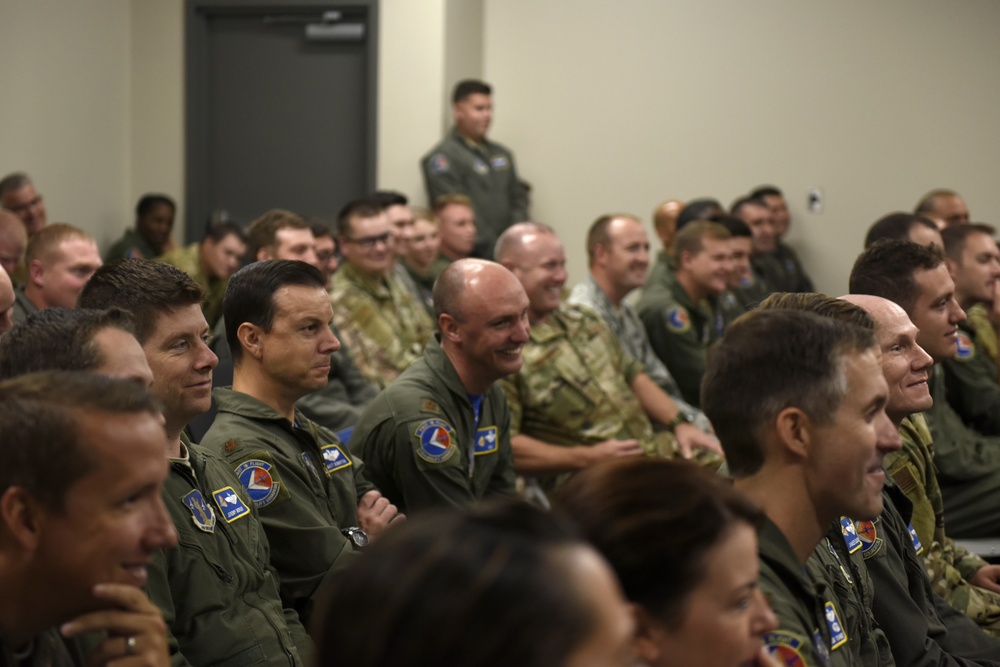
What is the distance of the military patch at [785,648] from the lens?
160 cm

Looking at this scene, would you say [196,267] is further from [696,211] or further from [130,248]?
[696,211]

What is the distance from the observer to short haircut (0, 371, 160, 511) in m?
1.37

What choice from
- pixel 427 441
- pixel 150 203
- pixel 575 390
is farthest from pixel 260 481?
pixel 150 203

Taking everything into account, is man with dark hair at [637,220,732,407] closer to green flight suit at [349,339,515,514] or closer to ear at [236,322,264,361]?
green flight suit at [349,339,515,514]

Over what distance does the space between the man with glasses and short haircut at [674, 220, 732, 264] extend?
3.95 feet

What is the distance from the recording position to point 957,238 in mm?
4543

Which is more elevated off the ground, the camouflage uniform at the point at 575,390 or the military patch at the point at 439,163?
the military patch at the point at 439,163

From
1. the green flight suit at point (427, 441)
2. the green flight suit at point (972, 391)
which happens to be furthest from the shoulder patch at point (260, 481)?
the green flight suit at point (972, 391)

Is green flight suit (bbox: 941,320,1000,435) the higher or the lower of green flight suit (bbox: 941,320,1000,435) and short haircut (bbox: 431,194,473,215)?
the lower

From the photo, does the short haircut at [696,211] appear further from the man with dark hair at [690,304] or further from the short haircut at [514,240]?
the short haircut at [514,240]

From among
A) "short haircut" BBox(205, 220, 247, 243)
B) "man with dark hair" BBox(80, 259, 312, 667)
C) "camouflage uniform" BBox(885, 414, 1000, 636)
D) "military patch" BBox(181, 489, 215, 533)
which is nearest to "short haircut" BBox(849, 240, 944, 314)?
"camouflage uniform" BBox(885, 414, 1000, 636)

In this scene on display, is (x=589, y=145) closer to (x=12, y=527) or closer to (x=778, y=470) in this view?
(x=778, y=470)

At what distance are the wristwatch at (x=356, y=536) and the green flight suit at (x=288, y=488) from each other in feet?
0.11

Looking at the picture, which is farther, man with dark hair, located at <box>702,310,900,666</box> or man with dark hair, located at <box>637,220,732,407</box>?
man with dark hair, located at <box>637,220,732,407</box>
